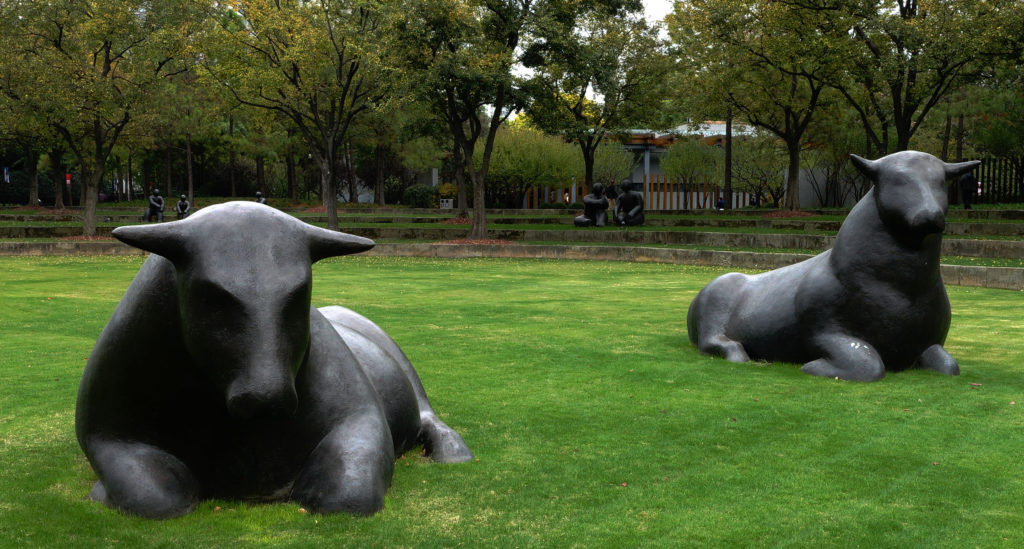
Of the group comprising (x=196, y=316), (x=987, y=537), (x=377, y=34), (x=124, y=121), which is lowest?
(x=987, y=537)

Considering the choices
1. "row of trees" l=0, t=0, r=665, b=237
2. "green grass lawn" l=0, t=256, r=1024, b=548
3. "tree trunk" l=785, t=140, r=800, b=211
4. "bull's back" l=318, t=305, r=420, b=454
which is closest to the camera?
"green grass lawn" l=0, t=256, r=1024, b=548

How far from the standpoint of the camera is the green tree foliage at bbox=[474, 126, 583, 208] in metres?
53.6

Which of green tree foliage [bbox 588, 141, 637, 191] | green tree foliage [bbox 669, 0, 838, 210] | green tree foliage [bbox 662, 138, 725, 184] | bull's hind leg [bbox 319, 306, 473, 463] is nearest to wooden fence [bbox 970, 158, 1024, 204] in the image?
green tree foliage [bbox 669, 0, 838, 210]

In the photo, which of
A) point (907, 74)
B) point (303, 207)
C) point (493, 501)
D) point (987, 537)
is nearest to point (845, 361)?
point (987, 537)

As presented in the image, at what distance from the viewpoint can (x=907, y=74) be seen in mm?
25203

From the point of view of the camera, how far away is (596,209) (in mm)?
34781

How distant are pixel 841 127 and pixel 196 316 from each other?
4288 cm

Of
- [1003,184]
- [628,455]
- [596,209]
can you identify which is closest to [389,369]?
[628,455]

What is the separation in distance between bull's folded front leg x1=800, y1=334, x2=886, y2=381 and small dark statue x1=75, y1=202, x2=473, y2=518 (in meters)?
4.69

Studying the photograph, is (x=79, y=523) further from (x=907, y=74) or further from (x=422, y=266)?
(x=907, y=74)

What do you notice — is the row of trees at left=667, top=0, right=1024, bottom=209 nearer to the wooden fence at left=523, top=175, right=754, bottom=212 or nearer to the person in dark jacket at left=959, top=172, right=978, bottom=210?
the person in dark jacket at left=959, top=172, right=978, bottom=210

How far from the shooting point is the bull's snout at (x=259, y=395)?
345 cm

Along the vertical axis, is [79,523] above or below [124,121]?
below

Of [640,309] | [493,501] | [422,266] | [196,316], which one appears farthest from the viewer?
[422,266]
